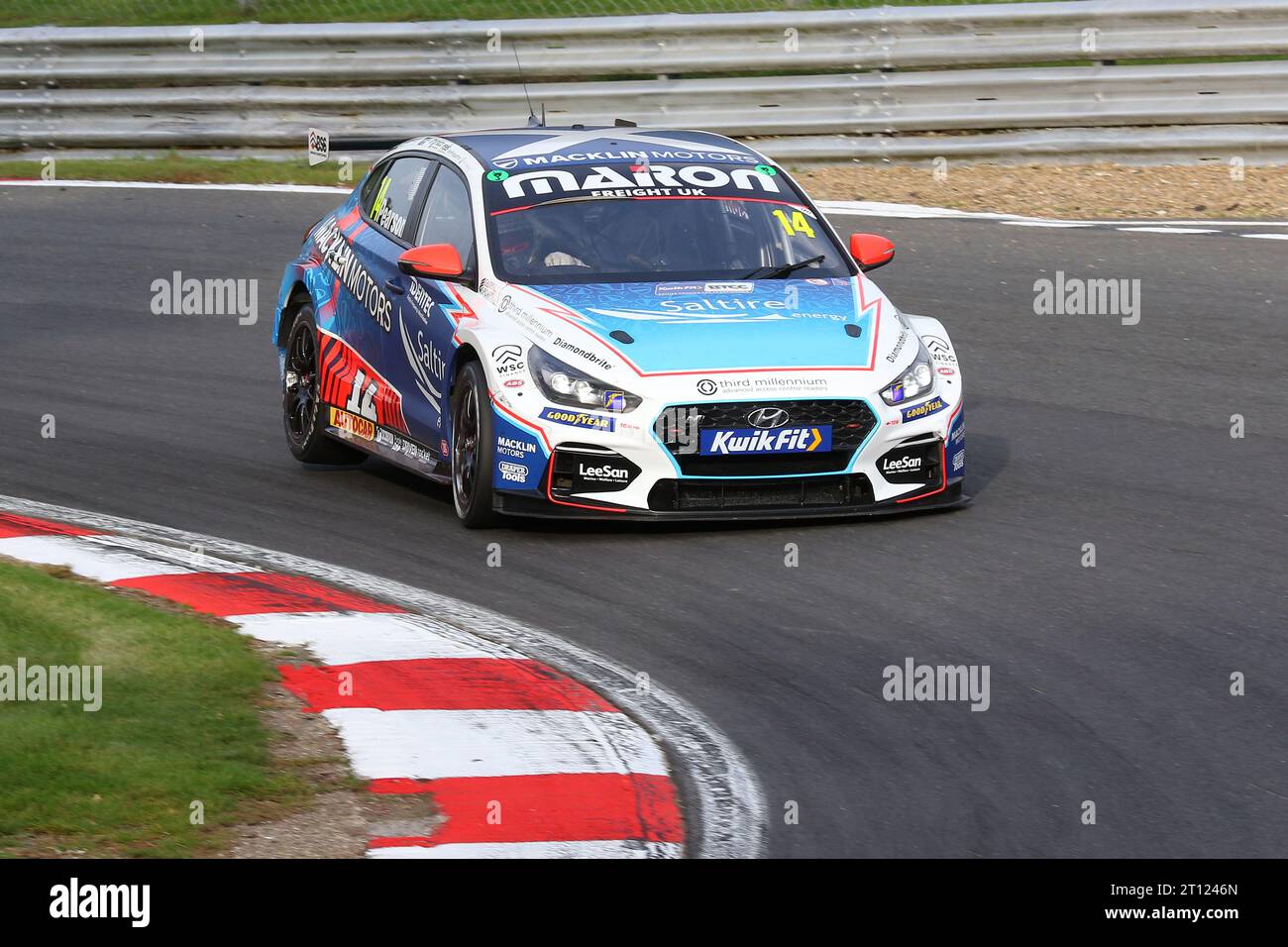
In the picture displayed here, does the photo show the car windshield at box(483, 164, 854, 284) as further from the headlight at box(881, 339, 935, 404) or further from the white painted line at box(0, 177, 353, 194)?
the white painted line at box(0, 177, 353, 194)

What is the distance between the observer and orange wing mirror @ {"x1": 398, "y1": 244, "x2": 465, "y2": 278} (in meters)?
9.02

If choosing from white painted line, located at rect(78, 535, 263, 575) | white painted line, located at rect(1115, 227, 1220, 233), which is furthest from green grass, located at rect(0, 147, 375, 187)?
white painted line, located at rect(78, 535, 263, 575)

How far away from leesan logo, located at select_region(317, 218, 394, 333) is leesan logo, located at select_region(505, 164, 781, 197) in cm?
79

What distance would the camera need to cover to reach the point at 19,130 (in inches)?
750

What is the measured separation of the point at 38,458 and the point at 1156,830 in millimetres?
6597

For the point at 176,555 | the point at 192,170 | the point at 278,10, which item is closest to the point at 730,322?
the point at 176,555

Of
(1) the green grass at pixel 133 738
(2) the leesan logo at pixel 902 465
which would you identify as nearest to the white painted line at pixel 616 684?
(1) the green grass at pixel 133 738

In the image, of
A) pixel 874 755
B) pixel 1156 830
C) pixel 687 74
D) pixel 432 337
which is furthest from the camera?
pixel 687 74

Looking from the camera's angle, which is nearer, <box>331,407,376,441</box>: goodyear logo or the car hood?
the car hood

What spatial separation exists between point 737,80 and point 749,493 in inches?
Result: 365

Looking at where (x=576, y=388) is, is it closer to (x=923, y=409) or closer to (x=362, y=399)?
(x=923, y=409)

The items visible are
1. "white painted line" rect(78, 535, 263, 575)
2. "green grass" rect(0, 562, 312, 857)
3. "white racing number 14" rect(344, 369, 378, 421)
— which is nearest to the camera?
"green grass" rect(0, 562, 312, 857)
